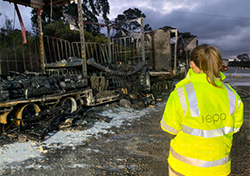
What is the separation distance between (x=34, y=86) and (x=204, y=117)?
207 inches

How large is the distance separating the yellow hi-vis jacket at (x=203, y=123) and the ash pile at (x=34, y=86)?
4.84 m

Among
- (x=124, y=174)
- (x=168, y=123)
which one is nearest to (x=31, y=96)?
(x=124, y=174)

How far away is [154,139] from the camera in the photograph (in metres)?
4.57

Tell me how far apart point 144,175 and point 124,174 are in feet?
1.13

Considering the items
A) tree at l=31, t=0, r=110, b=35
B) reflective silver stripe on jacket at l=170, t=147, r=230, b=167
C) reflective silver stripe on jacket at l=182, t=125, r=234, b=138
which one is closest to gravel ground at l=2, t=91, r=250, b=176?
reflective silver stripe on jacket at l=170, t=147, r=230, b=167

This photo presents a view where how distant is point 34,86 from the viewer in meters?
5.38

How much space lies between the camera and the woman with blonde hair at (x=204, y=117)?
1.37 meters

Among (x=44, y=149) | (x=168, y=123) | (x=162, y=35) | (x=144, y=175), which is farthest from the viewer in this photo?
(x=162, y=35)

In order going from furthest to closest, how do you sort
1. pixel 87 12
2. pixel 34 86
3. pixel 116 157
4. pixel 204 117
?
pixel 87 12
pixel 34 86
pixel 116 157
pixel 204 117

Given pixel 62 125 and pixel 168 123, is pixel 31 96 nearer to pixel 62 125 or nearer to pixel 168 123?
pixel 62 125

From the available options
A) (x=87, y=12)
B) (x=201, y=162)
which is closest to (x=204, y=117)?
(x=201, y=162)

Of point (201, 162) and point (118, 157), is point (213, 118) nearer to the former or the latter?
point (201, 162)

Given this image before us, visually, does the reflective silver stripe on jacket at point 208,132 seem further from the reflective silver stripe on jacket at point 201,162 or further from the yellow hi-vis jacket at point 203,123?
the reflective silver stripe on jacket at point 201,162

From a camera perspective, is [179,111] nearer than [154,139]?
Yes
